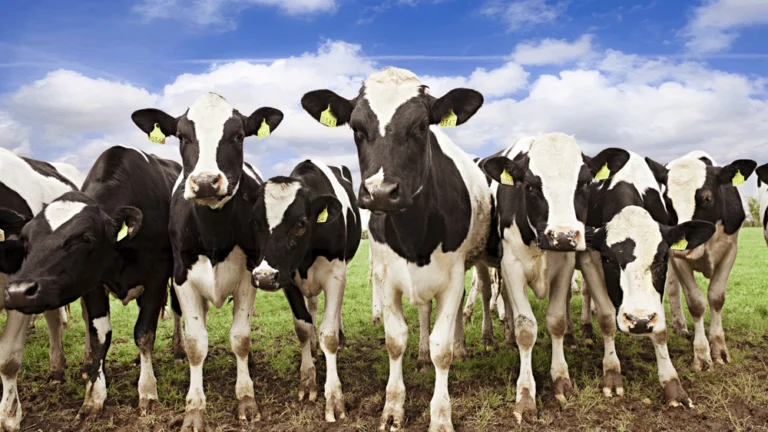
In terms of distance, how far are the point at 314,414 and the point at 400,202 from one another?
2.77 m

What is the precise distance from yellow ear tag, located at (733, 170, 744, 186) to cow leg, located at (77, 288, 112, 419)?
25.4ft

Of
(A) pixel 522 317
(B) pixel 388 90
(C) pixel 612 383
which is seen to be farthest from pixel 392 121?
(C) pixel 612 383

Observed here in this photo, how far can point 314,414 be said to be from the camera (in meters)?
5.82

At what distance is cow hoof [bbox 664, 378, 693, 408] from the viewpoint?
18.8 ft

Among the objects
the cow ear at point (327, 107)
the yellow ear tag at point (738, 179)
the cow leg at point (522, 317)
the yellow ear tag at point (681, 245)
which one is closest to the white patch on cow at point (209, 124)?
the cow ear at point (327, 107)

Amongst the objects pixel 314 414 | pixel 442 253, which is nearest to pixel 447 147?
pixel 442 253

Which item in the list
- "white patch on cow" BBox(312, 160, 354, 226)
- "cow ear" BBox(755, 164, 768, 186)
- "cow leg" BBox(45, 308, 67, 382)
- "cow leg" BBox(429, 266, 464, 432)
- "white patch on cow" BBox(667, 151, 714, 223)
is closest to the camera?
"cow leg" BBox(429, 266, 464, 432)

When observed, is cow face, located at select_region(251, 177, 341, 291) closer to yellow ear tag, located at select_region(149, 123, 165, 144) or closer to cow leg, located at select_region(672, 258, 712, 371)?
yellow ear tag, located at select_region(149, 123, 165, 144)

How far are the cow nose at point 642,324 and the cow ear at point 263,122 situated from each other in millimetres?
4055

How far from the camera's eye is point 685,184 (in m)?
7.12

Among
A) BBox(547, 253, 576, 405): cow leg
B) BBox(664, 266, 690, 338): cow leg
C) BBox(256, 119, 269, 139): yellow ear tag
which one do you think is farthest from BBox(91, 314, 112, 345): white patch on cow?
BBox(664, 266, 690, 338): cow leg

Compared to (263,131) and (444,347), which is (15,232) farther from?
(444,347)

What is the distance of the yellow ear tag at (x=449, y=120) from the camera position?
5.07m

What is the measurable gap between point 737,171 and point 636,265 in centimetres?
286
